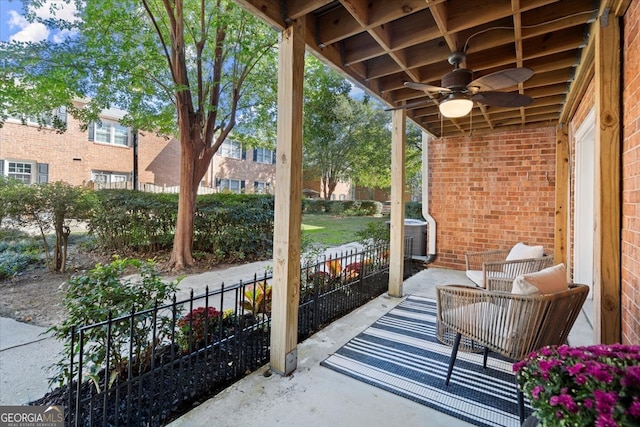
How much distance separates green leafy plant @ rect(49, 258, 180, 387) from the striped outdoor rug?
4.43ft

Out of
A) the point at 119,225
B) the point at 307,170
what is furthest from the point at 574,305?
the point at 307,170

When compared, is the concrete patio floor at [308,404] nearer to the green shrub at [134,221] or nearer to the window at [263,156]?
the green shrub at [134,221]

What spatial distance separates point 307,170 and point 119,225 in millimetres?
10940

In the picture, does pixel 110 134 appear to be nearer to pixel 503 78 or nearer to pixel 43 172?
pixel 43 172

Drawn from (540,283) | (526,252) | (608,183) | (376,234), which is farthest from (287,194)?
(376,234)

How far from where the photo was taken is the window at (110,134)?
1148cm

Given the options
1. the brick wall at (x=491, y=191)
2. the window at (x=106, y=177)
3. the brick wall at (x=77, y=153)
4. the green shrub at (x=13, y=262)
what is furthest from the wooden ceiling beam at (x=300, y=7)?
the window at (x=106, y=177)

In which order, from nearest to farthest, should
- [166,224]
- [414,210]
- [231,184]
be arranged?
[166,224]
[414,210]
[231,184]

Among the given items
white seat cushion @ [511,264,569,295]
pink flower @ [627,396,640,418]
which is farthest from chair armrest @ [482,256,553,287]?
pink flower @ [627,396,640,418]

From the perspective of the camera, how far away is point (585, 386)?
89 cm

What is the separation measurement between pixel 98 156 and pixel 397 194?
39.9 ft

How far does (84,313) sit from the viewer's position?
1.77 metres

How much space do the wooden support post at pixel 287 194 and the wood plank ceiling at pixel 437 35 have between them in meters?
0.26

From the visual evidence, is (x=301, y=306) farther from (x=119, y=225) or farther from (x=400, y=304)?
(x=119, y=225)
